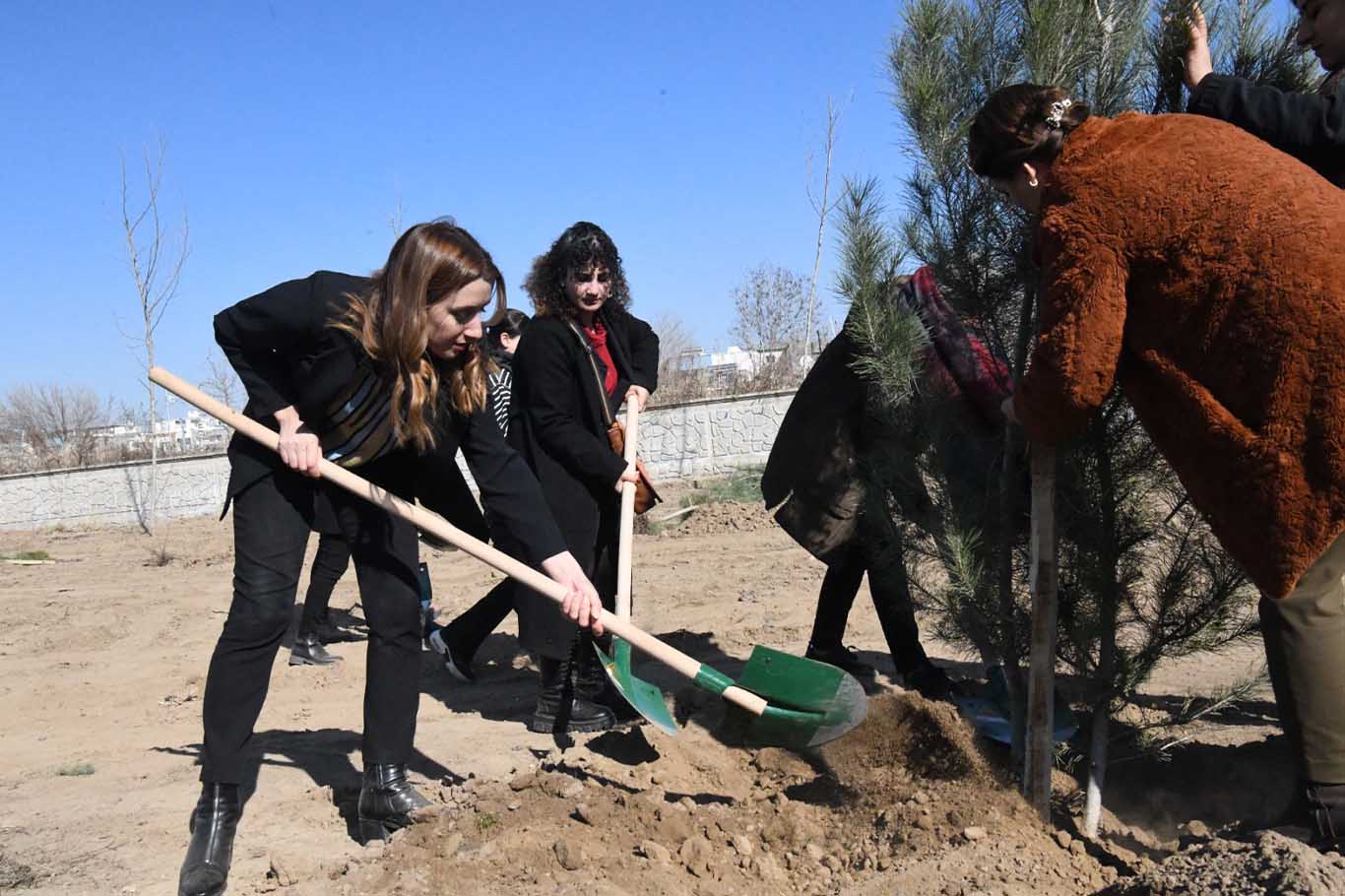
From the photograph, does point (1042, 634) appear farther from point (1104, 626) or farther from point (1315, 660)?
point (1315, 660)

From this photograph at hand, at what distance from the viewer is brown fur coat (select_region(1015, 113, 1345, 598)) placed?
2109mm

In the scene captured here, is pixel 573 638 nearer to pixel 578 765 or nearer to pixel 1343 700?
pixel 578 765

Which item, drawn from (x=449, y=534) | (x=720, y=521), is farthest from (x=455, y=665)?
(x=720, y=521)

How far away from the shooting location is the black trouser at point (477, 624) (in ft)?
16.5

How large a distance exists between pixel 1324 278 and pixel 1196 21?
0.86m

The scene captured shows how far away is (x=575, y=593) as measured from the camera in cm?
313

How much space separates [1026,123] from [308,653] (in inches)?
177

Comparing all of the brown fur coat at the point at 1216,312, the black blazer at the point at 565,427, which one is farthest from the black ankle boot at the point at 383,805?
the brown fur coat at the point at 1216,312

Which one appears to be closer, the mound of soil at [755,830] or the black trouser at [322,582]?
the mound of soil at [755,830]

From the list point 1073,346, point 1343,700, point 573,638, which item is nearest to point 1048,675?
point 1343,700

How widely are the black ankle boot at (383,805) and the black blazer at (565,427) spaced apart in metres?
1.29

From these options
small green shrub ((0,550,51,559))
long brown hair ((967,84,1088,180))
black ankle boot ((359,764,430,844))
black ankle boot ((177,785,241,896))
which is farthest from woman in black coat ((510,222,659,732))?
small green shrub ((0,550,51,559))

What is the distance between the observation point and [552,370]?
13.8 feet

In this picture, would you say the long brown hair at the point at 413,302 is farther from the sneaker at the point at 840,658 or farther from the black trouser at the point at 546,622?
the sneaker at the point at 840,658
